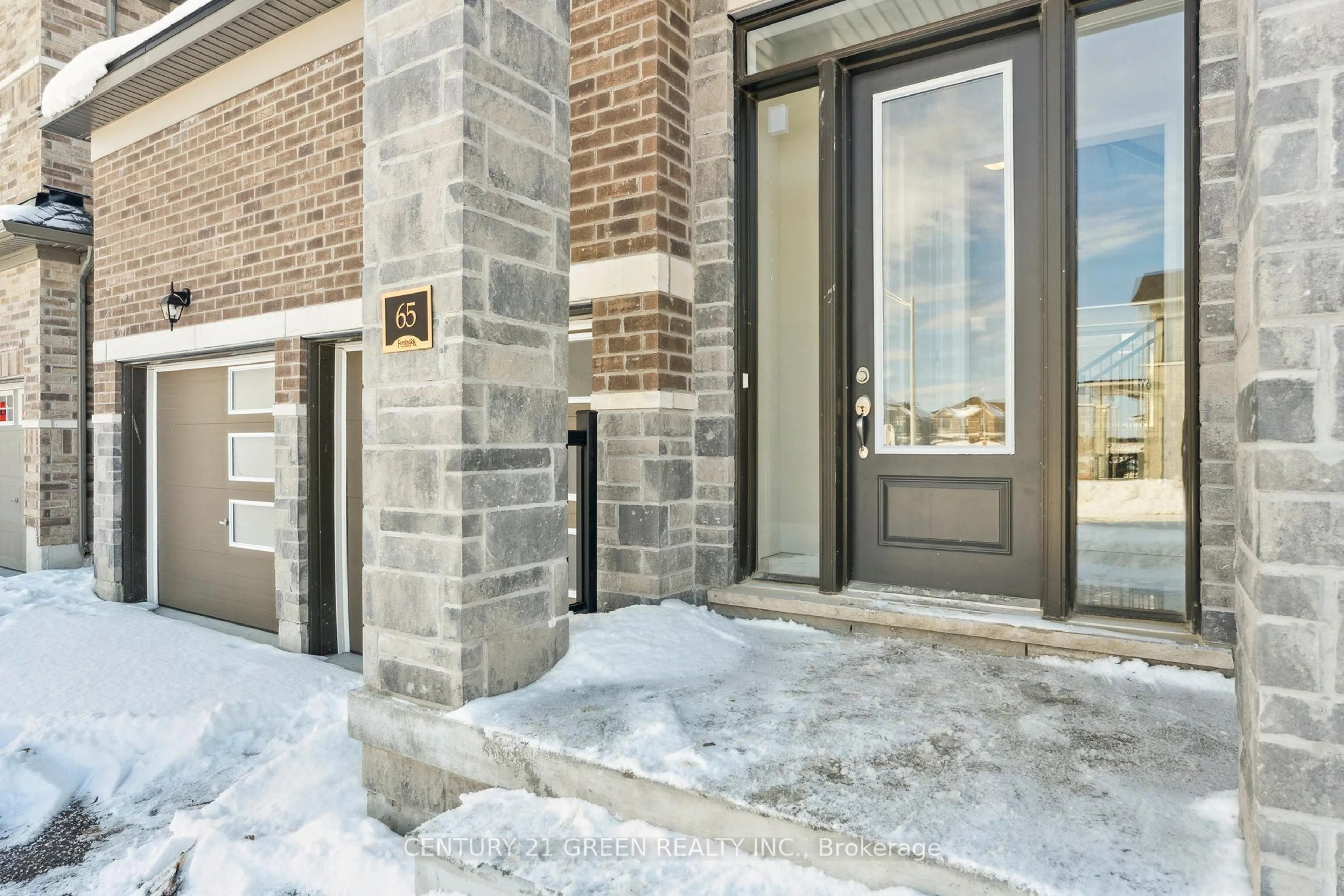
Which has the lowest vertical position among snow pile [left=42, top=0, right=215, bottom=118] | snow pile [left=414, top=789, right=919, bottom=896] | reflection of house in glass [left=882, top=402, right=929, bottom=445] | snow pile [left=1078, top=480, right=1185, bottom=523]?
snow pile [left=414, top=789, right=919, bottom=896]

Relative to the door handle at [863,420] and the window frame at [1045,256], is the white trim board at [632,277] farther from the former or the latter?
the door handle at [863,420]

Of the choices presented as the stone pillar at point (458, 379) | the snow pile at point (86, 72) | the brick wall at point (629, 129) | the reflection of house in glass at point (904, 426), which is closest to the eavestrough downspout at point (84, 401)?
the snow pile at point (86, 72)

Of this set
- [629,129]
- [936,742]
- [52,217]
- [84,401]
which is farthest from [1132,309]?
[84,401]

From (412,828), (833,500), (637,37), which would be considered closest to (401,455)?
(412,828)

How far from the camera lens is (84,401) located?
7.68 m

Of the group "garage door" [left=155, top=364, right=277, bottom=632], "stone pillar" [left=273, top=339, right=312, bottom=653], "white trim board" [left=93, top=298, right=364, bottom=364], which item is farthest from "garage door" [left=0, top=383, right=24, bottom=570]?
"stone pillar" [left=273, top=339, right=312, bottom=653]

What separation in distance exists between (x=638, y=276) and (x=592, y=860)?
2.48 metres

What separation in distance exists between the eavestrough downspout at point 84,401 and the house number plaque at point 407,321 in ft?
23.3

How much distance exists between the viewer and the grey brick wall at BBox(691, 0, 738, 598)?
145 inches

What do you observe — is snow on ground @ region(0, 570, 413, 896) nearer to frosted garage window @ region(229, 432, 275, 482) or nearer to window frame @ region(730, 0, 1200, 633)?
frosted garage window @ region(229, 432, 275, 482)

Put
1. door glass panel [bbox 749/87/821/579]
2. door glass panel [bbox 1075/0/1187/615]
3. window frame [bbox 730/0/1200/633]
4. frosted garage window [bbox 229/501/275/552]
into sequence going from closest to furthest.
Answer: window frame [bbox 730/0/1200/633], door glass panel [bbox 1075/0/1187/615], door glass panel [bbox 749/87/821/579], frosted garage window [bbox 229/501/275/552]

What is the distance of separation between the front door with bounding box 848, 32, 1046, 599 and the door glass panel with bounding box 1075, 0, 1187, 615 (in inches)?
7.1

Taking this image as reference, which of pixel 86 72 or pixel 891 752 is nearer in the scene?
pixel 891 752

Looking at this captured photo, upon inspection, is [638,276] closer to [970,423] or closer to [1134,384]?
[970,423]
